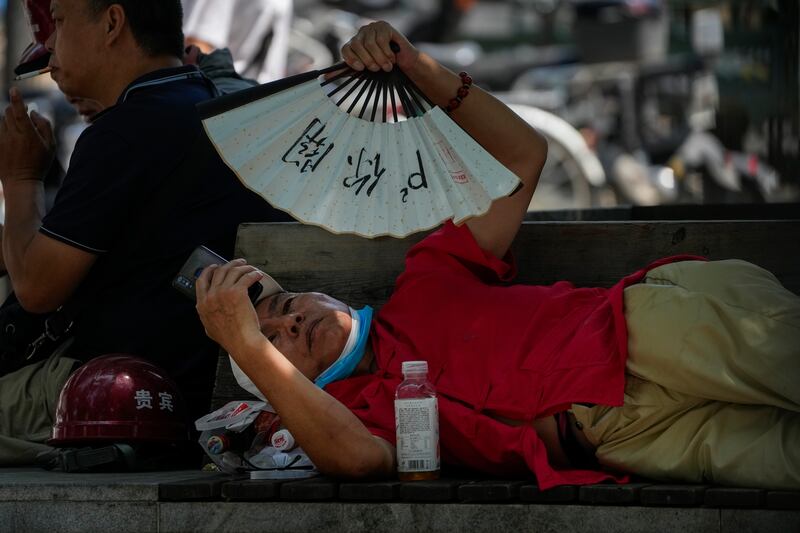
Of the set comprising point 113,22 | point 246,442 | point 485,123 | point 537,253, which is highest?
point 113,22

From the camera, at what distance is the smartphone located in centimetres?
385

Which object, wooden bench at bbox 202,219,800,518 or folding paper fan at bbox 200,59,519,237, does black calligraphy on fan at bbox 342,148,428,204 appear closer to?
folding paper fan at bbox 200,59,519,237

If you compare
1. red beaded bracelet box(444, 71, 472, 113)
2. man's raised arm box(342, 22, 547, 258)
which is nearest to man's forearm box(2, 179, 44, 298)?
man's raised arm box(342, 22, 547, 258)

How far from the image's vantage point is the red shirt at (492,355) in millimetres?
3576

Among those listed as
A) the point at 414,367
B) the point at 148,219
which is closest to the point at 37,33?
the point at 148,219

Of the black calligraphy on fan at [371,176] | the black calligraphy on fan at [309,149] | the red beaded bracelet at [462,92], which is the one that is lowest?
the black calligraphy on fan at [371,176]

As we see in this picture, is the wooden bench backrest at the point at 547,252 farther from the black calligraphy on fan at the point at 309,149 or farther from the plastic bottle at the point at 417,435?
the plastic bottle at the point at 417,435

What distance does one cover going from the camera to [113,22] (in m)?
4.64

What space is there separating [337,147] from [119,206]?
88 cm

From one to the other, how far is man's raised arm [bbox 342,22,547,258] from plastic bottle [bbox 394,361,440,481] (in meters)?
0.73

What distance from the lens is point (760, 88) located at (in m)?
7.68

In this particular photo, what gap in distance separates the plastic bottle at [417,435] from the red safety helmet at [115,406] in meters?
0.95

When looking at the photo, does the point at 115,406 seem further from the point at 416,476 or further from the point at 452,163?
the point at 452,163

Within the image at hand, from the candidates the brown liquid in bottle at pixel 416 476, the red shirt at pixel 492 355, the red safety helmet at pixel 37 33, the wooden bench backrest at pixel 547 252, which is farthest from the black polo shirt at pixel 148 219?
the brown liquid in bottle at pixel 416 476
